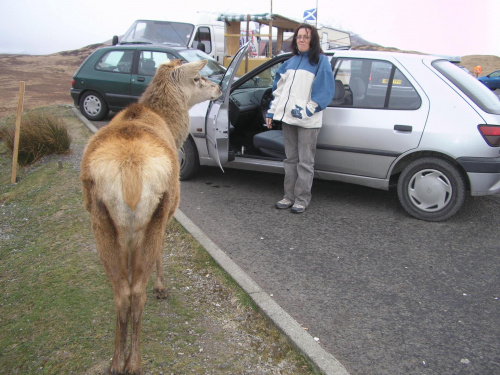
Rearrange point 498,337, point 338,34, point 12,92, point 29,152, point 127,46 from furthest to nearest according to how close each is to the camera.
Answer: point 338,34 < point 12,92 < point 127,46 < point 29,152 < point 498,337

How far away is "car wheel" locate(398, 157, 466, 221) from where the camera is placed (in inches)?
202

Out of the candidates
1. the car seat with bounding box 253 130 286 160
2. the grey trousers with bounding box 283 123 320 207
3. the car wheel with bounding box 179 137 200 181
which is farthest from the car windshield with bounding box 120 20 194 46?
the grey trousers with bounding box 283 123 320 207

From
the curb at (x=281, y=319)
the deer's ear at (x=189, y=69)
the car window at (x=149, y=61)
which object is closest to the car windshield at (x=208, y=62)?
the car window at (x=149, y=61)

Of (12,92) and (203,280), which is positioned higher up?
(203,280)

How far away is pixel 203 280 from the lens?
159 inches

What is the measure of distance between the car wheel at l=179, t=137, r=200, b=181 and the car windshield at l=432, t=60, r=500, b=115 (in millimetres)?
3649

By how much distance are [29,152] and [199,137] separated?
13.8 ft

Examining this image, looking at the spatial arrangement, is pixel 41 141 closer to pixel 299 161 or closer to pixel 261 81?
pixel 261 81

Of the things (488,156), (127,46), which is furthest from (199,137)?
(127,46)

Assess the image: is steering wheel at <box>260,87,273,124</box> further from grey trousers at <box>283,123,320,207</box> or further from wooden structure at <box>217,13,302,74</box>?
wooden structure at <box>217,13,302,74</box>

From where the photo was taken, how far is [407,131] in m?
5.22

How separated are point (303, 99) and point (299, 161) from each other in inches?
32.5

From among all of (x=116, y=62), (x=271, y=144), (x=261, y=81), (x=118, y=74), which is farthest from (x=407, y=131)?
(x=116, y=62)

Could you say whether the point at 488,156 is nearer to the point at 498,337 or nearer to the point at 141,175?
the point at 498,337
